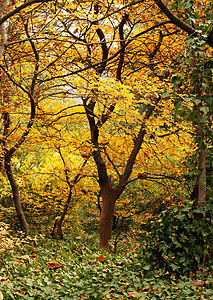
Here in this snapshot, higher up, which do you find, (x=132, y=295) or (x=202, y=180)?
(x=202, y=180)

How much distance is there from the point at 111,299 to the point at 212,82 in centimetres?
274

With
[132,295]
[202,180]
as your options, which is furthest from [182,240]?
[132,295]

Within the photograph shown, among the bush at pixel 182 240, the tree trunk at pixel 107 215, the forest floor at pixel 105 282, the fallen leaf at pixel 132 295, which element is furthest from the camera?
the tree trunk at pixel 107 215

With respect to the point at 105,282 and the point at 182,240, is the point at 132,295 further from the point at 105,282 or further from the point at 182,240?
the point at 182,240

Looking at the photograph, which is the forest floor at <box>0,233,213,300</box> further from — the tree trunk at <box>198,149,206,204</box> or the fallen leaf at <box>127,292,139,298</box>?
the tree trunk at <box>198,149,206,204</box>

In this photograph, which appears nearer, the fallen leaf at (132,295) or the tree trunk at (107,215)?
the fallen leaf at (132,295)

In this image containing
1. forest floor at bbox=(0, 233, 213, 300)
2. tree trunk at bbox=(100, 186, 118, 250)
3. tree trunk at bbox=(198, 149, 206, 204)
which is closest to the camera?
forest floor at bbox=(0, 233, 213, 300)

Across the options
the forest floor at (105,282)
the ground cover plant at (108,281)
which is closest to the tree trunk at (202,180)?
the ground cover plant at (108,281)

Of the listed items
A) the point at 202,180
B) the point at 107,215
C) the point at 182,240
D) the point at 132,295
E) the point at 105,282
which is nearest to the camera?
the point at 132,295

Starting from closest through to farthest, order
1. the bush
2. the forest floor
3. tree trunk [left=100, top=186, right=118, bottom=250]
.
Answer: the forest floor
the bush
tree trunk [left=100, top=186, right=118, bottom=250]

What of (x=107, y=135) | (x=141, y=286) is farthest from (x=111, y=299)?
(x=107, y=135)

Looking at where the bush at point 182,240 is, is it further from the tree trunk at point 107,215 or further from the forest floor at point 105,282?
the tree trunk at point 107,215

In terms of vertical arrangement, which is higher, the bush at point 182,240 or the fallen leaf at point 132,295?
the bush at point 182,240

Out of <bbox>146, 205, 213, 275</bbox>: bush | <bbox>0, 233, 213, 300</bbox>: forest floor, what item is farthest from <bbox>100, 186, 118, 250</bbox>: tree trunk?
<bbox>146, 205, 213, 275</bbox>: bush
